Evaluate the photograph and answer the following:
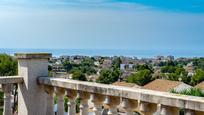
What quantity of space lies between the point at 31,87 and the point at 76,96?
104 centimetres

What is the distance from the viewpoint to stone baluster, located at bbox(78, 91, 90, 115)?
4.61 metres

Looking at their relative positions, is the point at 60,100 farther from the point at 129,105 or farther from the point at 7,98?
the point at 129,105

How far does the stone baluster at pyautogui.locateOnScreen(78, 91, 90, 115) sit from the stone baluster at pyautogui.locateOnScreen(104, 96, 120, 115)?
1.20ft

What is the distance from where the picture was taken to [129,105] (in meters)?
4.11

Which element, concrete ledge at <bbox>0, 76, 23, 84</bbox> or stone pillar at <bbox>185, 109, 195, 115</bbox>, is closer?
stone pillar at <bbox>185, 109, 195, 115</bbox>

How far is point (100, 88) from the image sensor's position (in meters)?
4.45

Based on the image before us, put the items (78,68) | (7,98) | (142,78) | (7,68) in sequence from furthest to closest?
(78,68) → (142,78) → (7,68) → (7,98)

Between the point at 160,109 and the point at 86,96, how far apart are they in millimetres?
1256

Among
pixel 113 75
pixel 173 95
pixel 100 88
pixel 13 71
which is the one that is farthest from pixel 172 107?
pixel 113 75

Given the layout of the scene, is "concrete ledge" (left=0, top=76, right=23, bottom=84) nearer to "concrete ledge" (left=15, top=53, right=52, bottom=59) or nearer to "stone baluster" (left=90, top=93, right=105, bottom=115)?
"concrete ledge" (left=15, top=53, right=52, bottom=59)

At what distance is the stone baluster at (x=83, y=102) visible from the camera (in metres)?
4.61

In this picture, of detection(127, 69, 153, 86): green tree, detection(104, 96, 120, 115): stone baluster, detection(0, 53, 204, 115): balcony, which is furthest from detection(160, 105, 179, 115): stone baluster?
detection(127, 69, 153, 86): green tree

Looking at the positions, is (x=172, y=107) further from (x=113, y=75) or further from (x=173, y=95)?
(x=113, y=75)

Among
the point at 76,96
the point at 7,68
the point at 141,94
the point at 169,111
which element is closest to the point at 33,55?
the point at 76,96
